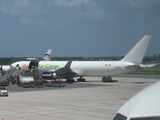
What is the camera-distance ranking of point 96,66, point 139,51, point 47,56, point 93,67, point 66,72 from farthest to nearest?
point 47,56, point 66,72, point 93,67, point 96,66, point 139,51

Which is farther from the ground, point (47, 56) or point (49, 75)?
point (47, 56)

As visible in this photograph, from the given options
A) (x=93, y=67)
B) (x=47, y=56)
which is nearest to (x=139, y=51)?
(x=93, y=67)

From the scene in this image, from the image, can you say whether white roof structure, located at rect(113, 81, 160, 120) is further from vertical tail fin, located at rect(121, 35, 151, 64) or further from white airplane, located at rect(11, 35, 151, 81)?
vertical tail fin, located at rect(121, 35, 151, 64)

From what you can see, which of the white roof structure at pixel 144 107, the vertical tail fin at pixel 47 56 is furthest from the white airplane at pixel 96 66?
the white roof structure at pixel 144 107

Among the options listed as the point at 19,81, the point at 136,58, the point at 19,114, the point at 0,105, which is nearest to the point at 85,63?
the point at 136,58

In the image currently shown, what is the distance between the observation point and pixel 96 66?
194 feet

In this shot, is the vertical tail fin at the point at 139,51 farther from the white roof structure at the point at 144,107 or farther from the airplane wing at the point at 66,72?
the white roof structure at the point at 144,107

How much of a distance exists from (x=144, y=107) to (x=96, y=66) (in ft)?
182

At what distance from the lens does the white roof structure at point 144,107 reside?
11.9 ft

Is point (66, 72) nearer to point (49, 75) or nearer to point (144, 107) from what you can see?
point (49, 75)

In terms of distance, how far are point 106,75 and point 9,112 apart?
127 feet

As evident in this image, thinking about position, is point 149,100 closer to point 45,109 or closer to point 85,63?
point 45,109

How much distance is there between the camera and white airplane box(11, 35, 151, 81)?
56.2 meters

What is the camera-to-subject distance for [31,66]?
62.8 meters
